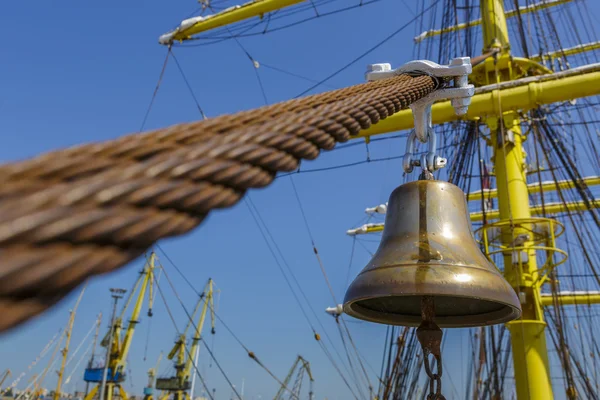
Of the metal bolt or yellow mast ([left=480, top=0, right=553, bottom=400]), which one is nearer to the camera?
the metal bolt

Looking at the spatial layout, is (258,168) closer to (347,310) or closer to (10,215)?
(10,215)

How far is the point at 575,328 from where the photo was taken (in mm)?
23094

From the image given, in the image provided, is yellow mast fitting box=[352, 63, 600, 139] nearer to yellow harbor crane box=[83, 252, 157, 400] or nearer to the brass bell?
the brass bell

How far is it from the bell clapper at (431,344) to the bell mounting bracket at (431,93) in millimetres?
574

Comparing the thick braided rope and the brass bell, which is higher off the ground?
the brass bell

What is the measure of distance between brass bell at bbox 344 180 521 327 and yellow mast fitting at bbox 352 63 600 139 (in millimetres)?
6407

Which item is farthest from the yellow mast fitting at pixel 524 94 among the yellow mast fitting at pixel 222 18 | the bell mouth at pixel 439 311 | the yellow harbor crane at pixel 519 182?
the bell mouth at pixel 439 311

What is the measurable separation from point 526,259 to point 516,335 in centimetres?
131

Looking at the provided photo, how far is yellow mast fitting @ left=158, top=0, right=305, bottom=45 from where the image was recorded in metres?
13.6

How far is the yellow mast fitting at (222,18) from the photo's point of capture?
13.6 metres

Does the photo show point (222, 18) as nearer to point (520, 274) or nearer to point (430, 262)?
point (520, 274)

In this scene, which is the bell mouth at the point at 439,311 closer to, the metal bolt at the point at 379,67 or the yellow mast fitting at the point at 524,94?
the metal bolt at the point at 379,67

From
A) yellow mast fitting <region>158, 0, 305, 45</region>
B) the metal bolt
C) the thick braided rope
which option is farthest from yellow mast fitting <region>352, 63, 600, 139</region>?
the thick braided rope

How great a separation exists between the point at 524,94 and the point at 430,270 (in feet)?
26.5
